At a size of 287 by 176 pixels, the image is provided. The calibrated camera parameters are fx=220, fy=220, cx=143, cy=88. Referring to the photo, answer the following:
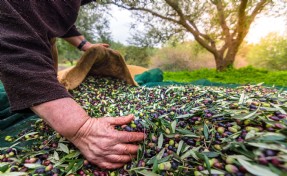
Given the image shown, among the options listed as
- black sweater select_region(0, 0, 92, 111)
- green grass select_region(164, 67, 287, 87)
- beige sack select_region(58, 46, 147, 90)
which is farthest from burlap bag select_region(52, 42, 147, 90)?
green grass select_region(164, 67, 287, 87)

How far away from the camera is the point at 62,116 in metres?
0.75

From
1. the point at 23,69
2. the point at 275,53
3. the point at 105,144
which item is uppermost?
the point at 275,53

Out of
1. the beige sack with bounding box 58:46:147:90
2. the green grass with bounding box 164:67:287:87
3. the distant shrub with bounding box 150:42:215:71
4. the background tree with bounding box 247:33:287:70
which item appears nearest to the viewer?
the beige sack with bounding box 58:46:147:90

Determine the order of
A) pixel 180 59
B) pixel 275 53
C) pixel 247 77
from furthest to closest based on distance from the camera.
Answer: pixel 180 59, pixel 275 53, pixel 247 77

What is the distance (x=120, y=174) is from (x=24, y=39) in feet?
1.93

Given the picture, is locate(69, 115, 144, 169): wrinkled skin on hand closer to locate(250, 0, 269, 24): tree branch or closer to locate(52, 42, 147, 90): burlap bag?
locate(52, 42, 147, 90): burlap bag

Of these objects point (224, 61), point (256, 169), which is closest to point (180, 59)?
point (224, 61)

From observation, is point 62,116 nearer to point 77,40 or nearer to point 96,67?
point 96,67

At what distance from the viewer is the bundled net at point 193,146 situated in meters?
0.58

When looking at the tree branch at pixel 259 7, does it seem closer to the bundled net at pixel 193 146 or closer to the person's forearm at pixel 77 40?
the bundled net at pixel 193 146

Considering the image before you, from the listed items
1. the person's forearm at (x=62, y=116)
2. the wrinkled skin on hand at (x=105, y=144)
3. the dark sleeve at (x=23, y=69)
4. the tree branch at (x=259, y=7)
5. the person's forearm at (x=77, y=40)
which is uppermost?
the tree branch at (x=259, y=7)

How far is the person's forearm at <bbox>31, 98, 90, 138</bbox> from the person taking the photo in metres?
0.75

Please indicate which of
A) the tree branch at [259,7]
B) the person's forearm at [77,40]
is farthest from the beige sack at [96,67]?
the tree branch at [259,7]

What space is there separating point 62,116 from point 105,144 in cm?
17
